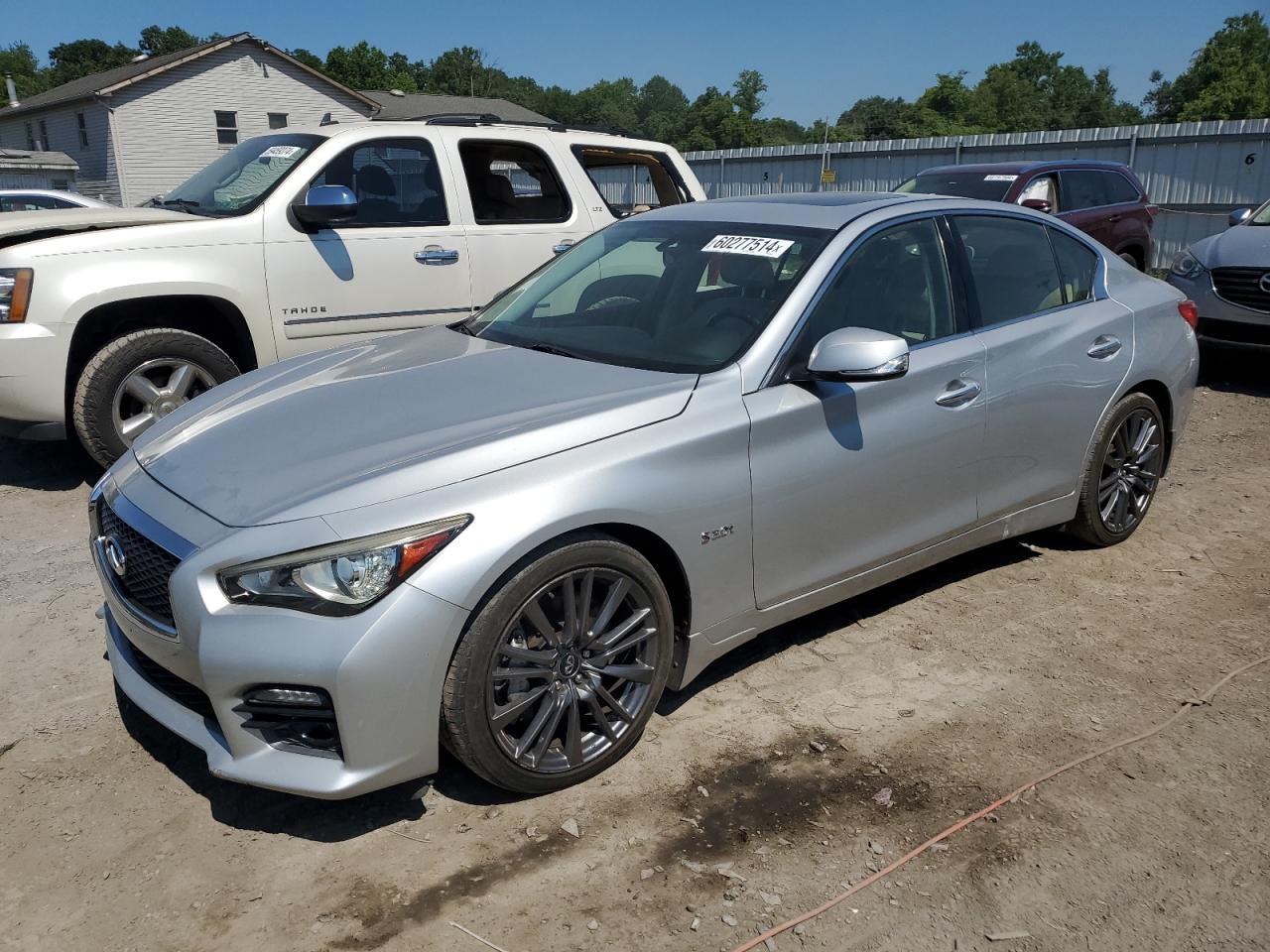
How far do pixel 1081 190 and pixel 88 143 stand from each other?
36826 mm

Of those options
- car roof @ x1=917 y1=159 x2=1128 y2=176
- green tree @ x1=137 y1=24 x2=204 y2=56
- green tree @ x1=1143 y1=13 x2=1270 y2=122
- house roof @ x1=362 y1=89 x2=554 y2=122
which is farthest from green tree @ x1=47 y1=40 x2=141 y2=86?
car roof @ x1=917 y1=159 x2=1128 y2=176

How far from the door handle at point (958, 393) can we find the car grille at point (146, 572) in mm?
2668

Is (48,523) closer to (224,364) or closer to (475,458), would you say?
(224,364)

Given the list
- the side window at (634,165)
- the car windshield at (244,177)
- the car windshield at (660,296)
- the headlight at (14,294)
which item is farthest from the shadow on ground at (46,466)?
the side window at (634,165)

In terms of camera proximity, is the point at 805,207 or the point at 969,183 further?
the point at 969,183

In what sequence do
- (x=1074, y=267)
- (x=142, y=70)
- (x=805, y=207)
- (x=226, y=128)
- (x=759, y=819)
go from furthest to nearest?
(x=226, y=128) → (x=142, y=70) → (x=1074, y=267) → (x=805, y=207) → (x=759, y=819)

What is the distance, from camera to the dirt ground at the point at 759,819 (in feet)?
8.62

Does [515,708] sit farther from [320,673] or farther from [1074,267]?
[1074,267]

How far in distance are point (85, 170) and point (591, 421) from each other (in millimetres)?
42427

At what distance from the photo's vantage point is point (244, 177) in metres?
6.48

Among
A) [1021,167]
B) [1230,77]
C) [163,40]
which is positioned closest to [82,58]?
[163,40]

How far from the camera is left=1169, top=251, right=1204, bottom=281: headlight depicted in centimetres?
916

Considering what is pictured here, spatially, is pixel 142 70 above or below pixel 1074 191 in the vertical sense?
above

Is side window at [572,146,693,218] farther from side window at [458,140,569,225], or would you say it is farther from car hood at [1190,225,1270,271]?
car hood at [1190,225,1270,271]
